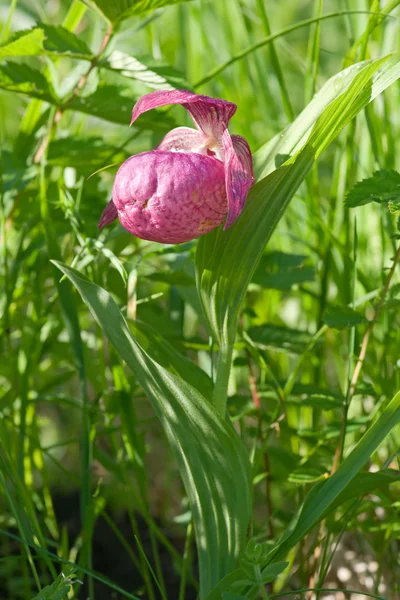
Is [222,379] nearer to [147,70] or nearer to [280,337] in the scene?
[280,337]

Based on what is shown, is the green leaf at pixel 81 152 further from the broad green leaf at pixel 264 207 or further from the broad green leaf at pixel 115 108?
the broad green leaf at pixel 264 207

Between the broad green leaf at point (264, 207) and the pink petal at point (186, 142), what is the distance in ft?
0.22

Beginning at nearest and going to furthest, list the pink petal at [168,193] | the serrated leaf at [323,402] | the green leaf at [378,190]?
the pink petal at [168,193]
the green leaf at [378,190]
the serrated leaf at [323,402]

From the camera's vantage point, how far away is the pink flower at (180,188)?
0.54 meters

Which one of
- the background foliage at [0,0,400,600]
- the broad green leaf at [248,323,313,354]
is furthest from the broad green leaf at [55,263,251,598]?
the broad green leaf at [248,323,313,354]

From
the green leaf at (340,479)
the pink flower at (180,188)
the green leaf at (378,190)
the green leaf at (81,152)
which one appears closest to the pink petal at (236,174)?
Answer: the pink flower at (180,188)

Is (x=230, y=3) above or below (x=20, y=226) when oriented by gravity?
above

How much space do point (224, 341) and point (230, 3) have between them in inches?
38.3

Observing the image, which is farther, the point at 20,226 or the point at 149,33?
the point at 149,33

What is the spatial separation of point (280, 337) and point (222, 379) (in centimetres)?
23

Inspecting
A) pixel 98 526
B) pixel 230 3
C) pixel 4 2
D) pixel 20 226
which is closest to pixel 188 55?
pixel 230 3

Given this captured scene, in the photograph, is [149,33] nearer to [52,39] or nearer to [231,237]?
[52,39]

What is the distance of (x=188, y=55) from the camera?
141 cm

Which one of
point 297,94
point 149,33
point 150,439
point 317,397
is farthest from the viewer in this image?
point 297,94
